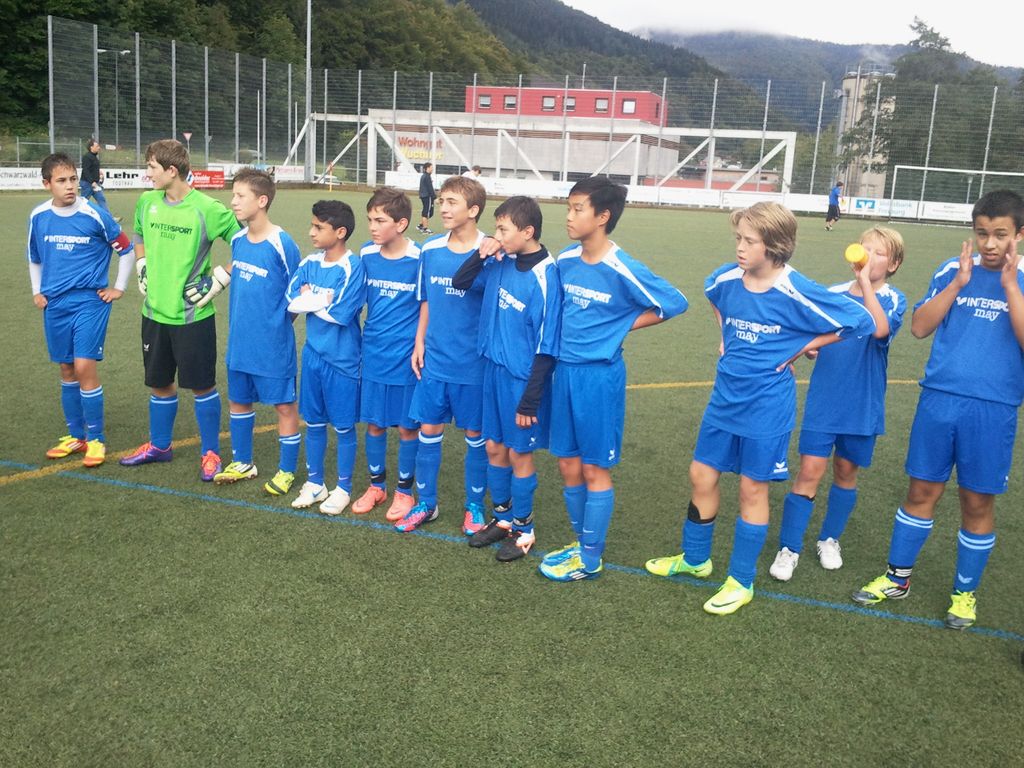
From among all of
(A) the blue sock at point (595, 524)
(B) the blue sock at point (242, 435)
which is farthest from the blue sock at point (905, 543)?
(B) the blue sock at point (242, 435)

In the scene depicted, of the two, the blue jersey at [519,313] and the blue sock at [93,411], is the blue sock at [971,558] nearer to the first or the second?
the blue jersey at [519,313]

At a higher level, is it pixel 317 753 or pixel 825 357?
pixel 825 357

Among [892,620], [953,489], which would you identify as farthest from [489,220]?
[892,620]

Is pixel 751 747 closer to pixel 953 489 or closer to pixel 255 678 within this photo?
pixel 255 678

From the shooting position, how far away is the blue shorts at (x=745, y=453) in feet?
12.5

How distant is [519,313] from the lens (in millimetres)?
4145

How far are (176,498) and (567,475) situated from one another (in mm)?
2348

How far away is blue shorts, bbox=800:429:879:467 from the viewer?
14.0 ft

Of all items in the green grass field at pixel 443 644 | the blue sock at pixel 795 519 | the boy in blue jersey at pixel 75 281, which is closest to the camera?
the green grass field at pixel 443 644

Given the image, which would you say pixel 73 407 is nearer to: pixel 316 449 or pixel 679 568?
pixel 316 449

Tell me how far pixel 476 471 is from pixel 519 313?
1067mm

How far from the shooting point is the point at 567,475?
423 centimetres

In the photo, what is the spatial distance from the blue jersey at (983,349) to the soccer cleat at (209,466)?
4.05m

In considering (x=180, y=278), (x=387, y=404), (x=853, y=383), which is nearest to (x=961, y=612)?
(x=853, y=383)
